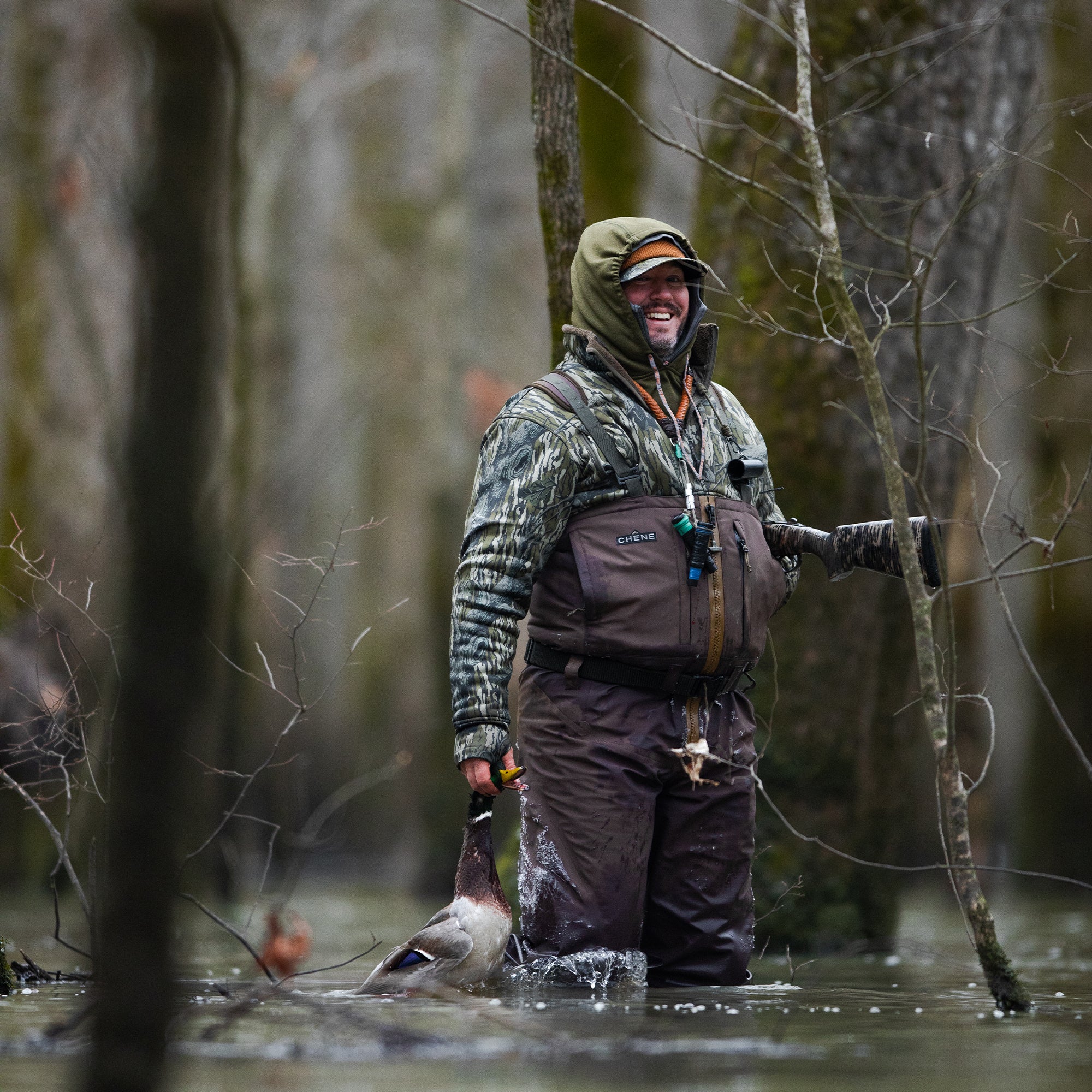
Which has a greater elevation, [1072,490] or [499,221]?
[499,221]

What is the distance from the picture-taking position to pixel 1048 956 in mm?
6727

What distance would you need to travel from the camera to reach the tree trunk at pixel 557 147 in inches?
237

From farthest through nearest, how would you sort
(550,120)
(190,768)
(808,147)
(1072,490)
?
(1072,490), (550,120), (808,147), (190,768)

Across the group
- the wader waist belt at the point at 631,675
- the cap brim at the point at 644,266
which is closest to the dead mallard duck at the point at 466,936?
the wader waist belt at the point at 631,675

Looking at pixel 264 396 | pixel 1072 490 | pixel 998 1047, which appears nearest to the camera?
pixel 998 1047

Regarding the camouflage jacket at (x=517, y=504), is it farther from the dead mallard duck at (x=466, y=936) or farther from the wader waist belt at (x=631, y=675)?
the dead mallard duck at (x=466, y=936)

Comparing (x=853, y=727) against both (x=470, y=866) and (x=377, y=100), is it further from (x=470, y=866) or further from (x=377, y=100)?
(x=377, y=100)

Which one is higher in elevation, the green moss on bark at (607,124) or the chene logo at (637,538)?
the green moss on bark at (607,124)

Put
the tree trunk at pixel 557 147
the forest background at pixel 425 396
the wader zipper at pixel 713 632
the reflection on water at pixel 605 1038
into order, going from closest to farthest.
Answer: the reflection on water at pixel 605 1038 < the wader zipper at pixel 713 632 < the tree trunk at pixel 557 147 < the forest background at pixel 425 396

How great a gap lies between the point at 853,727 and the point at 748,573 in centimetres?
219

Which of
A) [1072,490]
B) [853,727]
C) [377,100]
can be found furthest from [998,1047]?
[377,100]

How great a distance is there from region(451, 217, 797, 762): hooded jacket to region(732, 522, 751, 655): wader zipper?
8.8 inches

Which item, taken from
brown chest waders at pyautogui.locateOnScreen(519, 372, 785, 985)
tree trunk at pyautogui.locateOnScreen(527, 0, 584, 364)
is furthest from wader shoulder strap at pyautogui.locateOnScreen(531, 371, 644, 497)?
tree trunk at pyautogui.locateOnScreen(527, 0, 584, 364)

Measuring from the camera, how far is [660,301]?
16.6 feet
